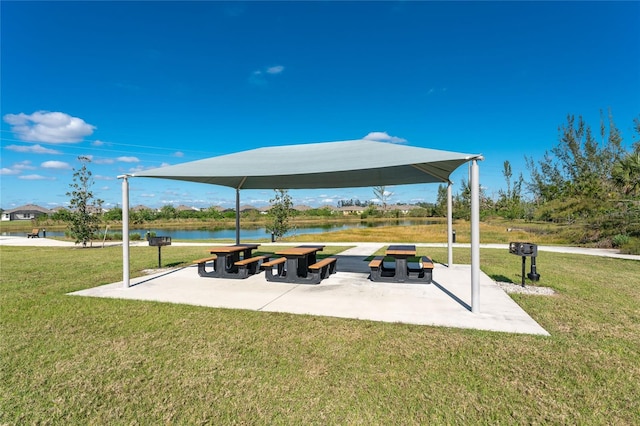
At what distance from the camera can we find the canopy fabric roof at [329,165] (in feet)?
14.0

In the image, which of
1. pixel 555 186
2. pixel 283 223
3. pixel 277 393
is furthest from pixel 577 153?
pixel 277 393

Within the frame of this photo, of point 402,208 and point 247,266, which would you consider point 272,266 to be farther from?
point 402,208

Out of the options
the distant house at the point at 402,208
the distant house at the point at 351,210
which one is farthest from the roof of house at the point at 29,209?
the distant house at the point at 402,208

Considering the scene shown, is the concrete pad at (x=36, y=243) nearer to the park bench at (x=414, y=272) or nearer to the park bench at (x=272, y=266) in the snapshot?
the park bench at (x=272, y=266)

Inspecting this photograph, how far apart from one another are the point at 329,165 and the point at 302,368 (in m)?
2.77

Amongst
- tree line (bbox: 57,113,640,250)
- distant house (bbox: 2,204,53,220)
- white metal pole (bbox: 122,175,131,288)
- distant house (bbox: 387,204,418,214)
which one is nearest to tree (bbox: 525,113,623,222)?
tree line (bbox: 57,113,640,250)

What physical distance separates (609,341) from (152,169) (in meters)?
6.53

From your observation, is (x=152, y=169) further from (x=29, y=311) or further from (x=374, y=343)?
(x=374, y=343)

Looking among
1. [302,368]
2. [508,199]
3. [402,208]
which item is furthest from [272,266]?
[402,208]

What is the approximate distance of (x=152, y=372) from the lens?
100.0 inches

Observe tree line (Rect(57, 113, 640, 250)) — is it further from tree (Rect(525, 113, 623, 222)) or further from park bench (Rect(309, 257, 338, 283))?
park bench (Rect(309, 257, 338, 283))

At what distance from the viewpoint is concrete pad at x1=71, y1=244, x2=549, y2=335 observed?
12.3ft

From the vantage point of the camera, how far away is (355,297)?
4703 millimetres

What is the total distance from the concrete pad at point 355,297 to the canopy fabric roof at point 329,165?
5.86 feet
